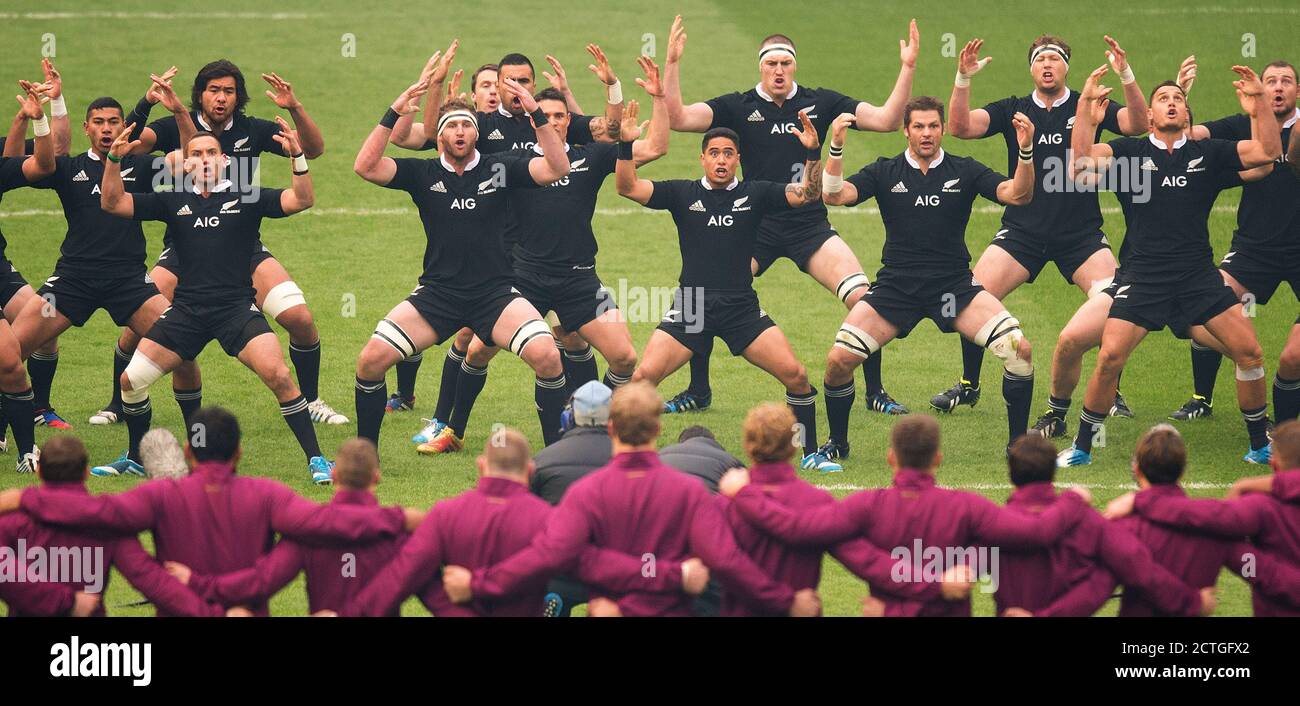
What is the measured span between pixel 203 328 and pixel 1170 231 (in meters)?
6.73

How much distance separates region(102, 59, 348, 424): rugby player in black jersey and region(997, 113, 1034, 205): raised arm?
501 cm

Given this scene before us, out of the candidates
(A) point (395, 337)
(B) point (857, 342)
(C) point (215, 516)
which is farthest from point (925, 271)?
(C) point (215, 516)

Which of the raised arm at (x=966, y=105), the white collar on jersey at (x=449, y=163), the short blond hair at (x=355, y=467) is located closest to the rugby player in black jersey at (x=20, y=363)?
the white collar on jersey at (x=449, y=163)

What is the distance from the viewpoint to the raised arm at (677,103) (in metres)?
12.2

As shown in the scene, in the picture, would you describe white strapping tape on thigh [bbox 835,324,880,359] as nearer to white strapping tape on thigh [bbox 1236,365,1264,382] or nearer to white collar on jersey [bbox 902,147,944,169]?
white collar on jersey [bbox 902,147,944,169]

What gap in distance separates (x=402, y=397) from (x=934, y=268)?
4.49m

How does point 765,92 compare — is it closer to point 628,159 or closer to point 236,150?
point 628,159

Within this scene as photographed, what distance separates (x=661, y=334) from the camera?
11.5 meters

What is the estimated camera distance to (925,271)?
38.4ft

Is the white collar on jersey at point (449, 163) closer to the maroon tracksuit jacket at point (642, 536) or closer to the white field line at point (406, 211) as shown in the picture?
the maroon tracksuit jacket at point (642, 536)
